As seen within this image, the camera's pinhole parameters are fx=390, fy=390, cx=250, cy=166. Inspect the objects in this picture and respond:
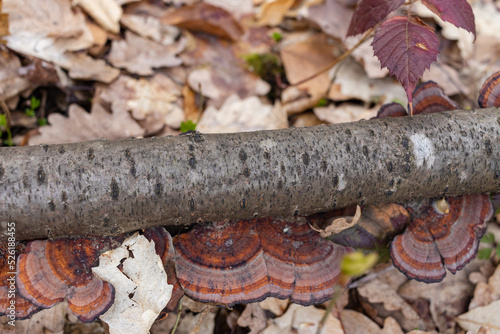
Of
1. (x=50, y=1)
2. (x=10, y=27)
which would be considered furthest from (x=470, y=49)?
(x=10, y=27)

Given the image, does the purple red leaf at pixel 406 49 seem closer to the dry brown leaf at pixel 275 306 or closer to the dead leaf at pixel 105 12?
the dry brown leaf at pixel 275 306

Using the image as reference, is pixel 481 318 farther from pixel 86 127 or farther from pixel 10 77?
pixel 10 77

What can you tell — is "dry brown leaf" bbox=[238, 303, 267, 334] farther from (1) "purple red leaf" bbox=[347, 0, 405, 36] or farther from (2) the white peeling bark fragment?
(1) "purple red leaf" bbox=[347, 0, 405, 36]

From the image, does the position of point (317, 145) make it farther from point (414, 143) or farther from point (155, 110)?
point (155, 110)

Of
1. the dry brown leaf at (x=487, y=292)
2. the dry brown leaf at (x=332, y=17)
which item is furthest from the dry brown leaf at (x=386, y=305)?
the dry brown leaf at (x=332, y=17)

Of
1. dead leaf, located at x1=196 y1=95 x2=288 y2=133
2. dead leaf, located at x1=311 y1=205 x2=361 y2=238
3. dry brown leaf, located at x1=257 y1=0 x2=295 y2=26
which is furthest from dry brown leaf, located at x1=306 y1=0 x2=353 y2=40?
dead leaf, located at x1=311 y1=205 x2=361 y2=238

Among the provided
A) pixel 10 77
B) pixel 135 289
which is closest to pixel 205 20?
pixel 10 77
